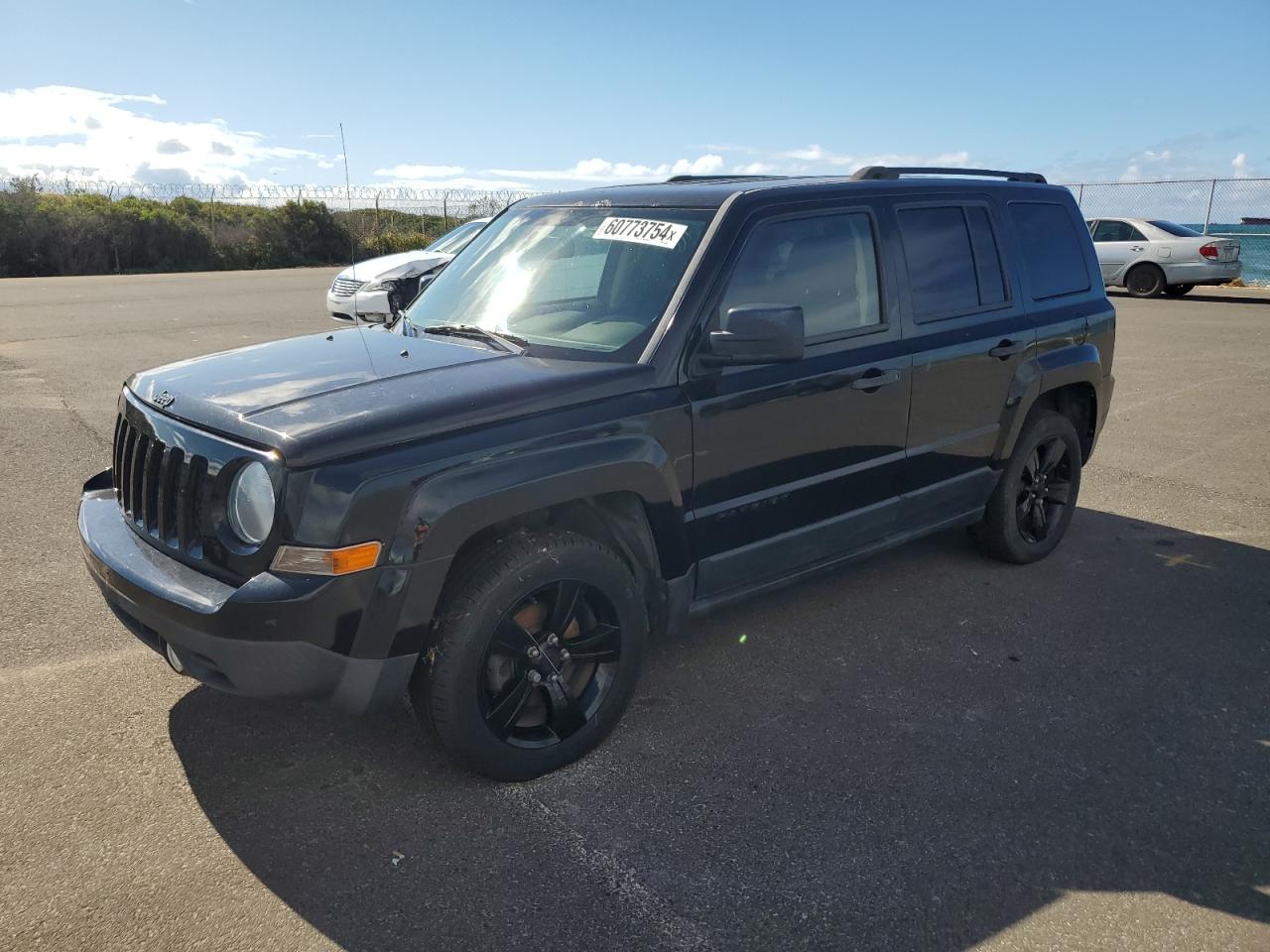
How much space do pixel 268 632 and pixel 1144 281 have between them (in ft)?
67.5

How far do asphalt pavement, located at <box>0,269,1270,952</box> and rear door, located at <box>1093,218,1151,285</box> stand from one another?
52.7ft

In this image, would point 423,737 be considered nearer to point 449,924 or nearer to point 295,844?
point 295,844

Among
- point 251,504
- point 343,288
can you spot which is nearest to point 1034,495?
point 251,504

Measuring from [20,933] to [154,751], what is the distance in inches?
33.5

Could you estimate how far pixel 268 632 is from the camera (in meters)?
2.72

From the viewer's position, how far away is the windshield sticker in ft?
12.3

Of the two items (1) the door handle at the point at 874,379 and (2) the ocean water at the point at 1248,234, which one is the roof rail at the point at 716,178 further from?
(2) the ocean water at the point at 1248,234

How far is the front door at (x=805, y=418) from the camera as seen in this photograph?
11.8ft

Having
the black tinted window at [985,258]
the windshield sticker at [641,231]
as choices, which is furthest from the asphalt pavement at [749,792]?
the windshield sticker at [641,231]

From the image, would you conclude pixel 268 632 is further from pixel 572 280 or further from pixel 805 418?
pixel 805 418

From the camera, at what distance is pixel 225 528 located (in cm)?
289

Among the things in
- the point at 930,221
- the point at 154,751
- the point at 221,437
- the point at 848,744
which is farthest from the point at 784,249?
the point at 154,751

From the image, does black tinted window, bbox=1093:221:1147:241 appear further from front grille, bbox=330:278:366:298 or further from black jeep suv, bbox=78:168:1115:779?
black jeep suv, bbox=78:168:1115:779

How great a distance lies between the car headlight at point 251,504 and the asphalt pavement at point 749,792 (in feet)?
2.92
